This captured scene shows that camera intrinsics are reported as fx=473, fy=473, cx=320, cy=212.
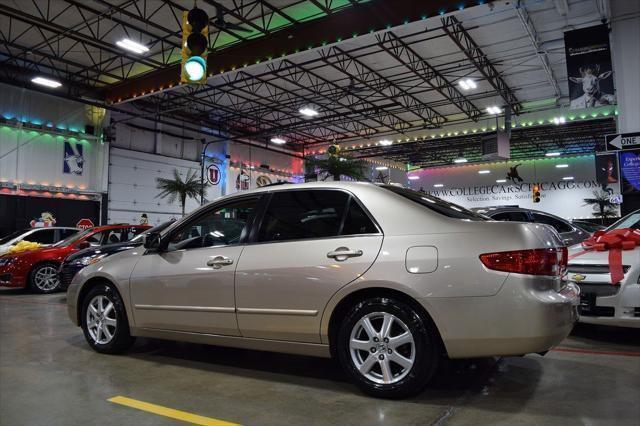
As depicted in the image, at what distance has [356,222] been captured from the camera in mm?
3455

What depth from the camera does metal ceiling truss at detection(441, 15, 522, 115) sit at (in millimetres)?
15438

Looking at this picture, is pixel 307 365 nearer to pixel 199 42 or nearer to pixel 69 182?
pixel 199 42

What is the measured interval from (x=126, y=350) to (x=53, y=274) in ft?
22.2

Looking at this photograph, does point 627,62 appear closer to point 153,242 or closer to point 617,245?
point 617,245

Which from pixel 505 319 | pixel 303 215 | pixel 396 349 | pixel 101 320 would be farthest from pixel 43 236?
pixel 505 319

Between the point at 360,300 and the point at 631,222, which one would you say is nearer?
the point at 360,300

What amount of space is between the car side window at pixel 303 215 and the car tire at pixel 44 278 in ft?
26.5

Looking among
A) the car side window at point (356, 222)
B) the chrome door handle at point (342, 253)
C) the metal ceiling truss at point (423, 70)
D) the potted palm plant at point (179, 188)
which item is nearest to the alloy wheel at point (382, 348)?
the chrome door handle at point (342, 253)

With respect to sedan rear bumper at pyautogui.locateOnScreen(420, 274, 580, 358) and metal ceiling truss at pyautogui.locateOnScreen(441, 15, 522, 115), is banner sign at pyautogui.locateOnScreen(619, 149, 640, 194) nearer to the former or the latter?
metal ceiling truss at pyautogui.locateOnScreen(441, 15, 522, 115)

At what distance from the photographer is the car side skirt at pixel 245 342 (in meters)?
3.43

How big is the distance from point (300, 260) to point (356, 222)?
0.49 meters

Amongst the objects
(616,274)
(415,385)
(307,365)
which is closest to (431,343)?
(415,385)

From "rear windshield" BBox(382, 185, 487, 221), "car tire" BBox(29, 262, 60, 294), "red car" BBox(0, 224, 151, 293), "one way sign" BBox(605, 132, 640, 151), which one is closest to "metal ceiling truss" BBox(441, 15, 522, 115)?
"one way sign" BBox(605, 132, 640, 151)

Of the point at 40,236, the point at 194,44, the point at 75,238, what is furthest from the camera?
the point at 40,236
